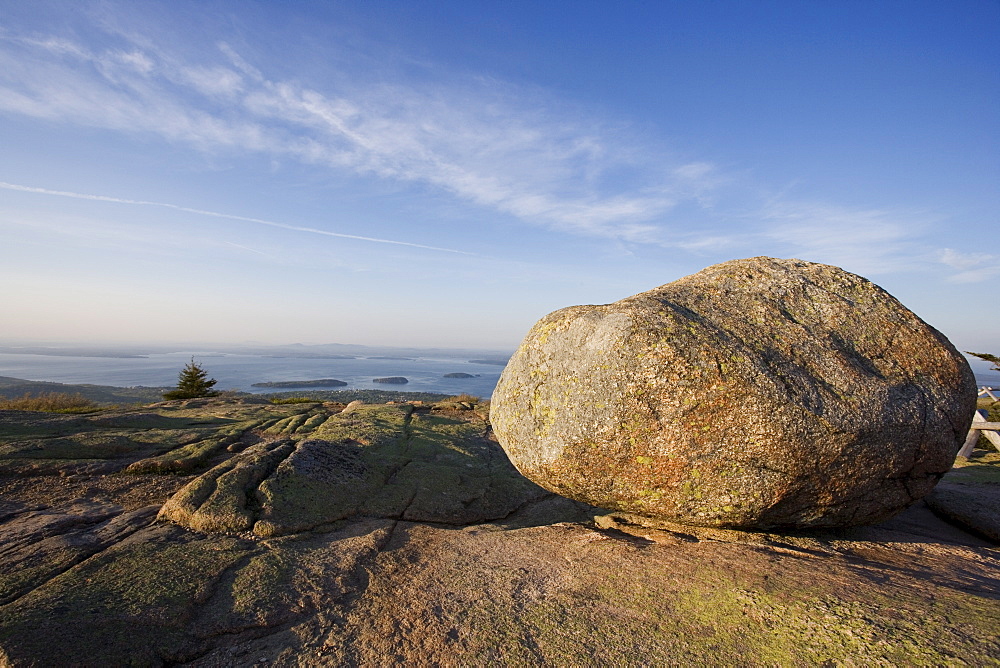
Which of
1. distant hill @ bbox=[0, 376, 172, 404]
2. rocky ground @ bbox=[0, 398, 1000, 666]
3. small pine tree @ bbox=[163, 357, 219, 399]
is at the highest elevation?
small pine tree @ bbox=[163, 357, 219, 399]

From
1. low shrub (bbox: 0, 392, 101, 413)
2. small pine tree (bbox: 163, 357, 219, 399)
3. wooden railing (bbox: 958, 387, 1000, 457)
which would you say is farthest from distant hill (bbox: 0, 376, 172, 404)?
wooden railing (bbox: 958, 387, 1000, 457)

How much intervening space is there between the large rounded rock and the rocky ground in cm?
72

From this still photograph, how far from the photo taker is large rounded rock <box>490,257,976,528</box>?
5.78 m

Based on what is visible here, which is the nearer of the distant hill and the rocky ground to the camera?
the rocky ground

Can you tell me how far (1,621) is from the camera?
3898 millimetres

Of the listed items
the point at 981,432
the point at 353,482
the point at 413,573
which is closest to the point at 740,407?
the point at 413,573

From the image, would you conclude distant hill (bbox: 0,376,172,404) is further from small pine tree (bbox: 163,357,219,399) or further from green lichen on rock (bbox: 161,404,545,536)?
green lichen on rock (bbox: 161,404,545,536)

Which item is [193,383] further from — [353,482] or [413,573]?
[413,573]

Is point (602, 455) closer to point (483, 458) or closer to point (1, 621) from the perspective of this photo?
point (483, 458)

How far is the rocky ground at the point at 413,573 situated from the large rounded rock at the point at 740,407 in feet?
2.38

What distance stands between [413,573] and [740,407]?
430cm

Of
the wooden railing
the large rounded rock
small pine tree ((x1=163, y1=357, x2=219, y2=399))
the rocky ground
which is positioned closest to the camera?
the rocky ground

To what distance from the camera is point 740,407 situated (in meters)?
5.71

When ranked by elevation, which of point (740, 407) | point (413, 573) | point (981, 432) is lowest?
point (413, 573)
